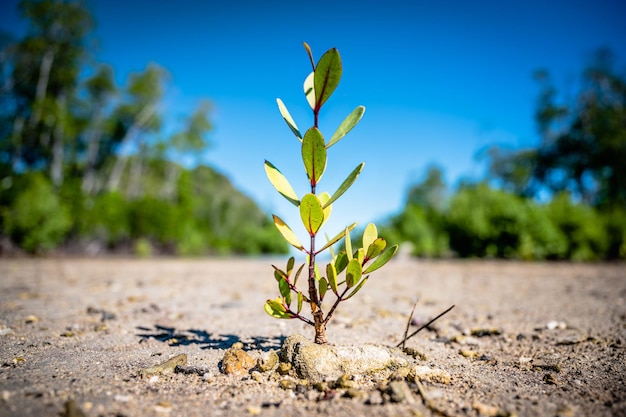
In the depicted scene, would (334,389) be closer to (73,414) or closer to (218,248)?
(73,414)

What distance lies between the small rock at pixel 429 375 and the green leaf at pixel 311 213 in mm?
837

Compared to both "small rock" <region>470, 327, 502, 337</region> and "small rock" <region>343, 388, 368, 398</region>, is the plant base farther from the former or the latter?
"small rock" <region>470, 327, 502, 337</region>

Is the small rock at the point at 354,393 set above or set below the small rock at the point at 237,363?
above

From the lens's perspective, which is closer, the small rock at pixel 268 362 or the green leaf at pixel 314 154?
the green leaf at pixel 314 154

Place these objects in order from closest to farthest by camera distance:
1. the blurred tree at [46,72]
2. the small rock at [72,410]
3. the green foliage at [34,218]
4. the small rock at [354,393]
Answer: the small rock at [72,410] → the small rock at [354,393] → the green foliage at [34,218] → the blurred tree at [46,72]

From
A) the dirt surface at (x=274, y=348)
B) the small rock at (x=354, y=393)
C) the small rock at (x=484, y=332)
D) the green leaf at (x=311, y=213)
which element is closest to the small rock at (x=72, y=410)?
the dirt surface at (x=274, y=348)

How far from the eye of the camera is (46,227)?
12.1 metres

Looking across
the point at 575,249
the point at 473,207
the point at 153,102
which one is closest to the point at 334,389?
the point at 473,207

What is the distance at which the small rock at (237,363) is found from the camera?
1.72m

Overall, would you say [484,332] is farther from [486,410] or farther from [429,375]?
[486,410]

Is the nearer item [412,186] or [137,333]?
[137,333]

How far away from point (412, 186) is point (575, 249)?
3726 cm

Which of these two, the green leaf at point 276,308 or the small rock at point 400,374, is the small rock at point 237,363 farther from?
the small rock at point 400,374

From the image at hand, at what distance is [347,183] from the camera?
1.69m
